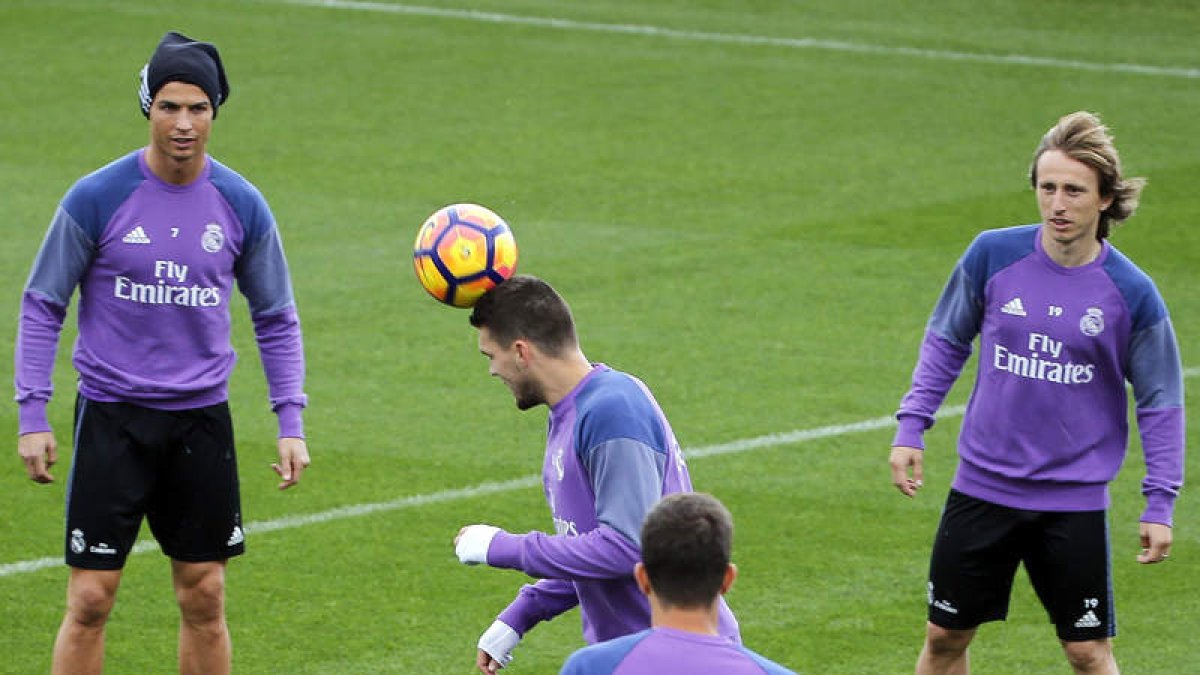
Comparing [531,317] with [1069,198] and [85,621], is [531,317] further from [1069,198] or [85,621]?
[85,621]

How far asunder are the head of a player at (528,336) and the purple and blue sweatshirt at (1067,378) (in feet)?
6.40

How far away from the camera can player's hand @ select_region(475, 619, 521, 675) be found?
22.2 feet

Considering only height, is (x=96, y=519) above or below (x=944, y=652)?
above

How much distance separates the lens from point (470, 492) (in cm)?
1124

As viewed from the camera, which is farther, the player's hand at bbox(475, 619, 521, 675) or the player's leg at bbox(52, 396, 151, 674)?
the player's leg at bbox(52, 396, 151, 674)

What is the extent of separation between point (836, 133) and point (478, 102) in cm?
357

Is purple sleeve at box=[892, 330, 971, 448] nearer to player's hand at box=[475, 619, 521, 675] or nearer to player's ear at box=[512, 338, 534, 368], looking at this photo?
player's hand at box=[475, 619, 521, 675]

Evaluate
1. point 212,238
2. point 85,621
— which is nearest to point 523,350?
point 212,238

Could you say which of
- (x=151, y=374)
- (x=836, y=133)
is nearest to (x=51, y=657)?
(x=151, y=374)

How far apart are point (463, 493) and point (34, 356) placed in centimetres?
366

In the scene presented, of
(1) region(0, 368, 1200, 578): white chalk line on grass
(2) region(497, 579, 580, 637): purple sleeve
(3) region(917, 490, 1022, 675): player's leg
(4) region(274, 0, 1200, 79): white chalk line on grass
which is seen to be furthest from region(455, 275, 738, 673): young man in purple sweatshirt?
(4) region(274, 0, 1200, 79): white chalk line on grass

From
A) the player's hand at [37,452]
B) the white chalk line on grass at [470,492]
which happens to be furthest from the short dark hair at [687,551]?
the white chalk line on grass at [470,492]

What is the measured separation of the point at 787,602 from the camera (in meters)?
9.66

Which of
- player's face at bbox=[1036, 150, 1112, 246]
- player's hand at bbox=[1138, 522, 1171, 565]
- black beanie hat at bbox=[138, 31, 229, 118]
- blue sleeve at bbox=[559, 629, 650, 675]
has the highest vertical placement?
black beanie hat at bbox=[138, 31, 229, 118]
